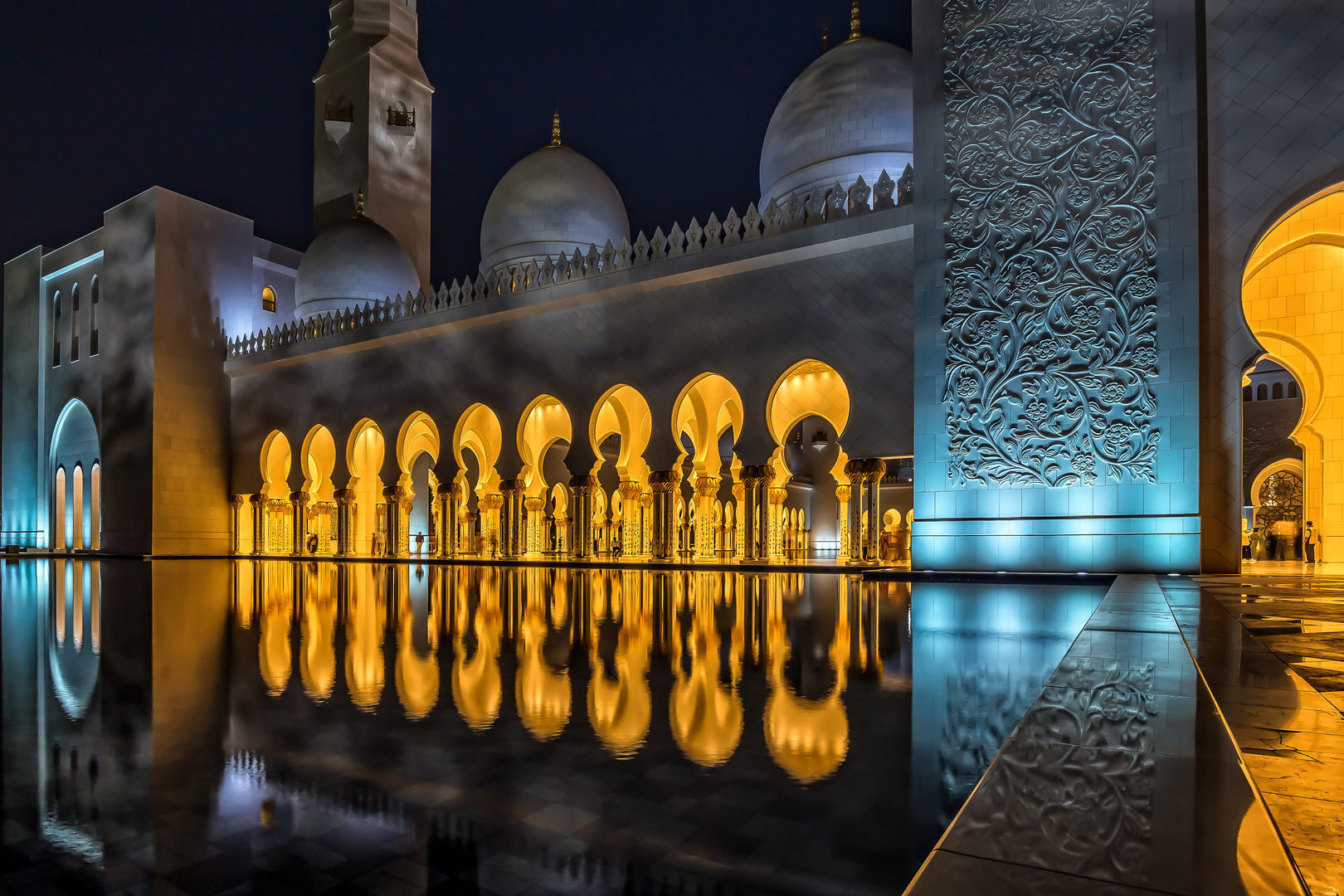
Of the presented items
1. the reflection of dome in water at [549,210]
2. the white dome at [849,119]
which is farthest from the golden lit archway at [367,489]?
the white dome at [849,119]

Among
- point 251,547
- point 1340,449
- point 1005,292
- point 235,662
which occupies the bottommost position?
point 251,547

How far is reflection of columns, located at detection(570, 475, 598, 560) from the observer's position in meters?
8.91

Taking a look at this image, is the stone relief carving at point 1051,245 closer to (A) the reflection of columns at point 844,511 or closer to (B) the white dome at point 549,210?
(A) the reflection of columns at point 844,511

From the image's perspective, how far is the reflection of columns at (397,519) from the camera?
34.8 ft

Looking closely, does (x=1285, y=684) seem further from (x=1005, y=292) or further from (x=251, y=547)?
(x=251, y=547)

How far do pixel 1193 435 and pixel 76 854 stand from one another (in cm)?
570

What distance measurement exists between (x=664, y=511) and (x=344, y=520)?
5.33 meters

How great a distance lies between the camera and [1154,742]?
851 millimetres

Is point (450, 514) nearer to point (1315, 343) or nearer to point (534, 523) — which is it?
point (534, 523)

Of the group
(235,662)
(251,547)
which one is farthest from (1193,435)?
(251,547)

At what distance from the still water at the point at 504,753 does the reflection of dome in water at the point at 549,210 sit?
10.3 meters

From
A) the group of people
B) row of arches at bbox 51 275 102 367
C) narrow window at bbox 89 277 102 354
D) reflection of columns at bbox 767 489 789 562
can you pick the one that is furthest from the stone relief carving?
narrow window at bbox 89 277 102 354

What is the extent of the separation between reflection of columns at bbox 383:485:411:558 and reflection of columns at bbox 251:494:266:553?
Answer: 2810 millimetres

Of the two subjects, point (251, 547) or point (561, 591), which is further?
point (251, 547)
